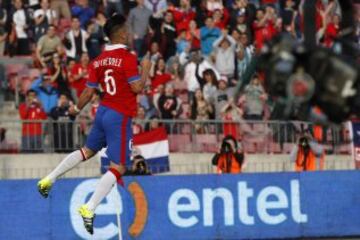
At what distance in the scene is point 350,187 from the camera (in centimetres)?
2200

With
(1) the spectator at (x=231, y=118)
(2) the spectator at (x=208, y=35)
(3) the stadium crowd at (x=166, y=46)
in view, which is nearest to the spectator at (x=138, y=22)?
(3) the stadium crowd at (x=166, y=46)

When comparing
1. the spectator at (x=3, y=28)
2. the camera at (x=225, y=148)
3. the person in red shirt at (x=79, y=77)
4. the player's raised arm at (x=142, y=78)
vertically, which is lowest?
the camera at (x=225, y=148)

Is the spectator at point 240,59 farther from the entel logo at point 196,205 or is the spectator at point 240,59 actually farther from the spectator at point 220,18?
the entel logo at point 196,205

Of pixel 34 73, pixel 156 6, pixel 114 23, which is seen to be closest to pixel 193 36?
pixel 156 6

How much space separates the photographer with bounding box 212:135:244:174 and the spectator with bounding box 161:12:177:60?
5157mm

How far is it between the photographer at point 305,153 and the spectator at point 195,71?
3.34 metres

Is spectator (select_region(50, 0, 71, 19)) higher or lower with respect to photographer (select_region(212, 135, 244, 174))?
higher

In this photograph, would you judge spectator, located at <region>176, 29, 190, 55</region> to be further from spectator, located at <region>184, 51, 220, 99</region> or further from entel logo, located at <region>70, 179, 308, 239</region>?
entel logo, located at <region>70, 179, 308, 239</region>

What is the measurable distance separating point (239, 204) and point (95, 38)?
681cm

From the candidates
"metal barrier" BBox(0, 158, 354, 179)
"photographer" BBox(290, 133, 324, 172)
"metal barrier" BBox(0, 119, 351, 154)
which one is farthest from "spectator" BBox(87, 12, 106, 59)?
"photographer" BBox(290, 133, 324, 172)

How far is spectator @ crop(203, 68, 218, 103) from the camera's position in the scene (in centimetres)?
2560

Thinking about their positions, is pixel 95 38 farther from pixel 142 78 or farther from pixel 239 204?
pixel 142 78

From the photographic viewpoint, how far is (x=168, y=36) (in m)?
27.5

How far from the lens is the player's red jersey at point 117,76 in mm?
16750
